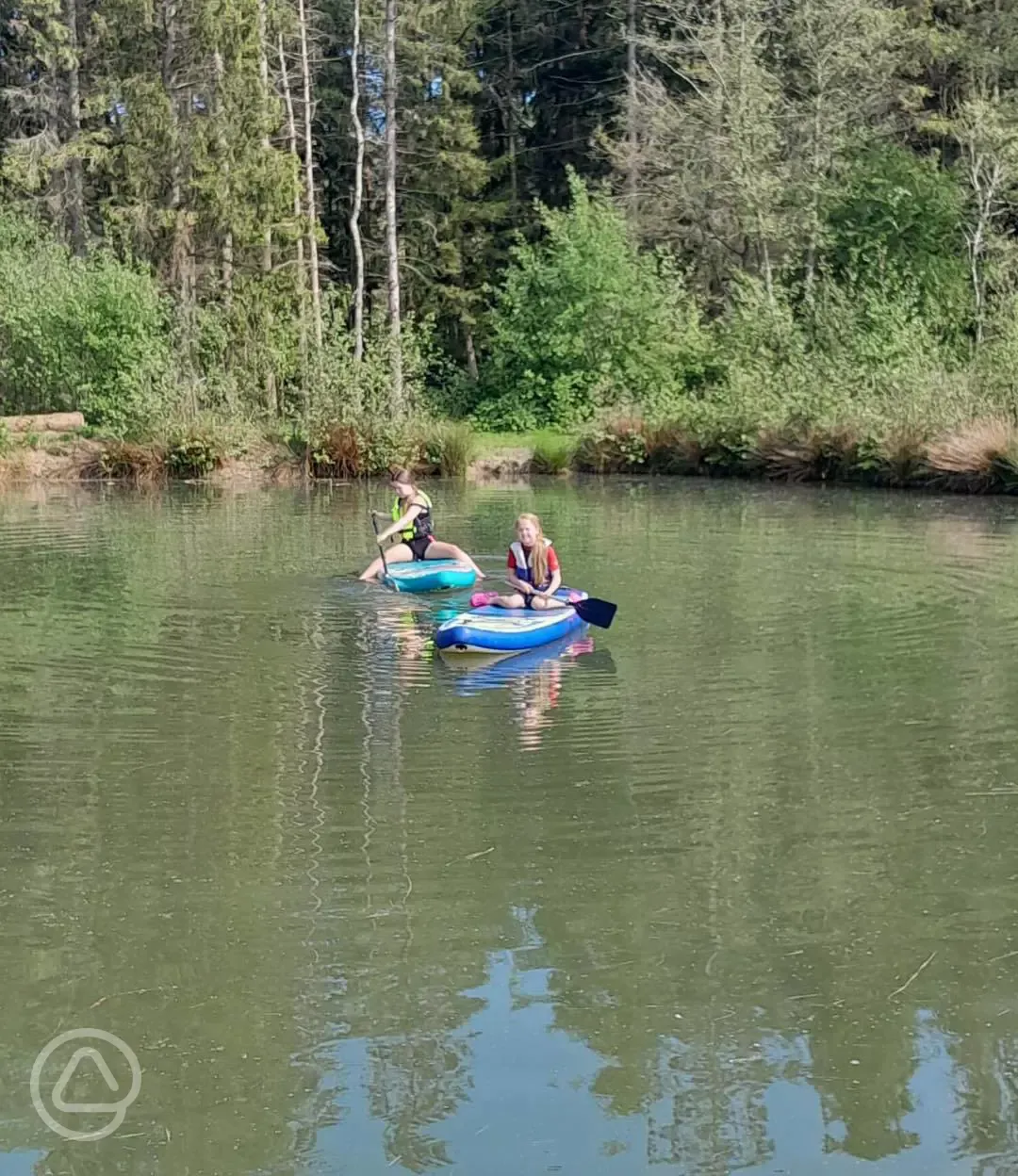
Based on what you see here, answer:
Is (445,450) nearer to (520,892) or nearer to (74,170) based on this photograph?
(74,170)

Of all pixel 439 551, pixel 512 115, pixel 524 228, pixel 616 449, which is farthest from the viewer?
pixel 512 115

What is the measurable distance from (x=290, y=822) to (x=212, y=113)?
33338mm

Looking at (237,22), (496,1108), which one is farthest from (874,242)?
(496,1108)

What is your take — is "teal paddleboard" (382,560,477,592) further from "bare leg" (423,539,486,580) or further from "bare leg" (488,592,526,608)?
"bare leg" (488,592,526,608)

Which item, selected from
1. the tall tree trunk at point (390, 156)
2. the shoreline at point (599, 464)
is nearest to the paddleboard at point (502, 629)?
the shoreline at point (599, 464)

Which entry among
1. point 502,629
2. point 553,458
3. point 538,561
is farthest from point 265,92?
point 502,629

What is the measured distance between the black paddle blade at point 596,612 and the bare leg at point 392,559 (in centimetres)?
339

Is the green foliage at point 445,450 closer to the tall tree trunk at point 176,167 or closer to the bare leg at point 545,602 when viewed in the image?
the tall tree trunk at point 176,167

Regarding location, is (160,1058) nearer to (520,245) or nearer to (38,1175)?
(38,1175)

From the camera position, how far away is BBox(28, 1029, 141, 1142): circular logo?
4578mm

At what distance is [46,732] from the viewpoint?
916 cm

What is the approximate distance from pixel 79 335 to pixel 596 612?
82.1ft

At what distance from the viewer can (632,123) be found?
41.3 m

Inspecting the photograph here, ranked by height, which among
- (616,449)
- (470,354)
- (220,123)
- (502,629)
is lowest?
(502,629)
